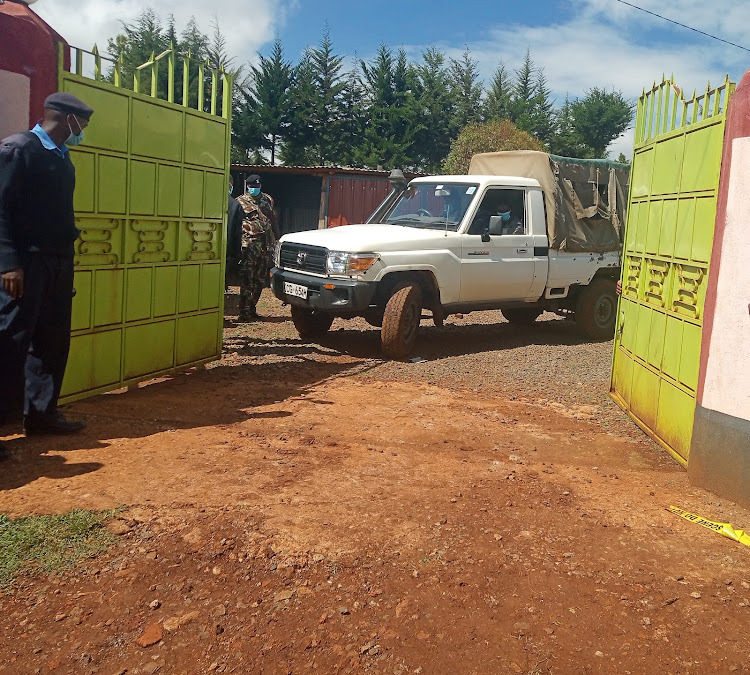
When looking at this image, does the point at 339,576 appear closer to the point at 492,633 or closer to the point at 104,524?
the point at 492,633

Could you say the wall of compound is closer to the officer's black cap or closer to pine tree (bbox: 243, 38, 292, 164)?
the officer's black cap

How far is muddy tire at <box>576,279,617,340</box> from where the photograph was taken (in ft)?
33.5

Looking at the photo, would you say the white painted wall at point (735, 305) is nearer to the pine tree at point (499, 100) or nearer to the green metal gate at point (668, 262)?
the green metal gate at point (668, 262)

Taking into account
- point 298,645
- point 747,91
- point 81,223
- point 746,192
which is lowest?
point 298,645

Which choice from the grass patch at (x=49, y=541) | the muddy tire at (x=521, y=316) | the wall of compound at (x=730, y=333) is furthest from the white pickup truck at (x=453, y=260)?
the grass patch at (x=49, y=541)

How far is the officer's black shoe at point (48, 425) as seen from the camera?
4727 millimetres

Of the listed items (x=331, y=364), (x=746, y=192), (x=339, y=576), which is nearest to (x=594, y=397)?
(x=331, y=364)

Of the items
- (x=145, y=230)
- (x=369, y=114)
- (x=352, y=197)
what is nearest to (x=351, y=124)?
(x=369, y=114)

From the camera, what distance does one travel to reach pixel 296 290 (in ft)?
27.0

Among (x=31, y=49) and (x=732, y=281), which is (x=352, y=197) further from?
(x=732, y=281)

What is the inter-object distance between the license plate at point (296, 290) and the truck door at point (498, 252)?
6.15 feet

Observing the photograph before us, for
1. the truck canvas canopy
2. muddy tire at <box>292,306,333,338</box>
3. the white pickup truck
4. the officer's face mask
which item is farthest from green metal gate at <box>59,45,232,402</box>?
the truck canvas canopy

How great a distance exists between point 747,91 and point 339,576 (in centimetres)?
327

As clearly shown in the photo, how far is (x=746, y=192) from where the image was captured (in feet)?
13.1
